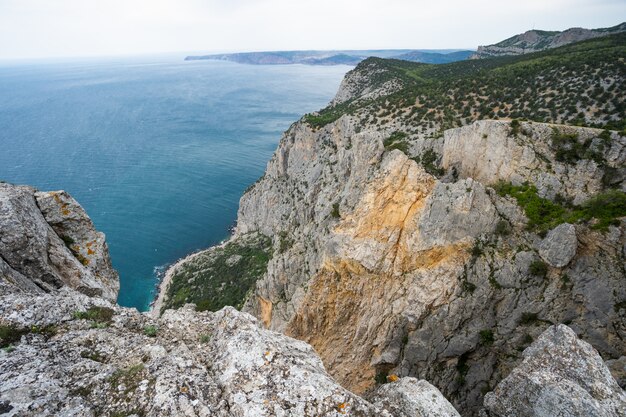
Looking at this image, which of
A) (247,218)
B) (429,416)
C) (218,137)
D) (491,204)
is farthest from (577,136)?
(218,137)

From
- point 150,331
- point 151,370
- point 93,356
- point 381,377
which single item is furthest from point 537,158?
point 93,356

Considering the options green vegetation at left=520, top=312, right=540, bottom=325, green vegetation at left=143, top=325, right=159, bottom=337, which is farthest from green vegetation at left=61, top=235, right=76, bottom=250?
green vegetation at left=520, top=312, right=540, bottom=325

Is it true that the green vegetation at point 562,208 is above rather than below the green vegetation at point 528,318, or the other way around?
above

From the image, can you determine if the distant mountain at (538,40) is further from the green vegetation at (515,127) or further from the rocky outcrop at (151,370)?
the rocky outcrop at (151,370)

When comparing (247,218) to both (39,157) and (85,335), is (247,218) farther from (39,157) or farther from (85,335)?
(39,157)

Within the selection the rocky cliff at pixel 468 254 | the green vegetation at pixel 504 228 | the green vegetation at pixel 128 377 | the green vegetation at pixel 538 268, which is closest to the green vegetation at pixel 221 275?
the rocky cliff at pixel 468 254

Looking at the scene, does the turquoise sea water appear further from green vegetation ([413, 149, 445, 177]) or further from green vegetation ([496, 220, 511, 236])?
green vegetation ([496, 220, 511, 236])

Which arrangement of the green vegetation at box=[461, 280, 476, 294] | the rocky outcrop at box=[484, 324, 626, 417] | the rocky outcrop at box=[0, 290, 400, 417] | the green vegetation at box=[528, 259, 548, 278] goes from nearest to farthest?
1. the rocky outcrop at box=[0, 290, 400, 417]
2. the rocky outcrop at box=[484, 324, 626, 417]
3. the green vegetation at box=[528, 259, 548, 278]
4. the green vegetation at box=[461, 280, 476, 294]
